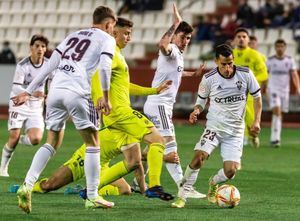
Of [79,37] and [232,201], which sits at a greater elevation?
[79,37]

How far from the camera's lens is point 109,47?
1026 centimetres

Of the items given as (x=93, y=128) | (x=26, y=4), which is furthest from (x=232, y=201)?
(x=26, y=4)

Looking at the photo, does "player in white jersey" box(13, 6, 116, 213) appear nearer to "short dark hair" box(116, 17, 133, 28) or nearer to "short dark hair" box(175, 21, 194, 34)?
"short dark hair" box(116, 17, 133, 28)

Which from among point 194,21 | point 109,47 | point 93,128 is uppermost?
point 194,21

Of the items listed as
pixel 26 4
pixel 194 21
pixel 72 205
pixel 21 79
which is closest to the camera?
pixel 72 205

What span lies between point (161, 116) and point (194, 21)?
20699 millimetres

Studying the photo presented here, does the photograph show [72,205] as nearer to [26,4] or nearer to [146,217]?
[146,217]

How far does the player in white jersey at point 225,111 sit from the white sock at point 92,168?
1.50m

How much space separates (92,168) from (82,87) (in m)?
0.82

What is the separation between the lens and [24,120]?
15.0m

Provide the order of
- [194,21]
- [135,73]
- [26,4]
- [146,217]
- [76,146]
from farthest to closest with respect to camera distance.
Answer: [26,4] → [194,21] → [135,73] → [76,146] → [146,217]

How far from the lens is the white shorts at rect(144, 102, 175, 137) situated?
1248 centimetres

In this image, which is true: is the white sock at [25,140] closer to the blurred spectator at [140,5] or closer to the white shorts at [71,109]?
the white shorts at [71,109]

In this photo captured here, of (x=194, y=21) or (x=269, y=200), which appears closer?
(x=269, y=200)
